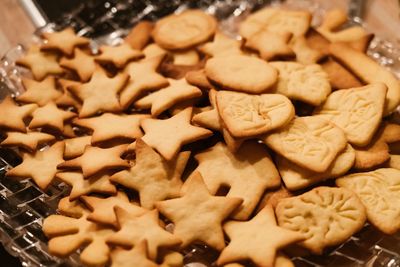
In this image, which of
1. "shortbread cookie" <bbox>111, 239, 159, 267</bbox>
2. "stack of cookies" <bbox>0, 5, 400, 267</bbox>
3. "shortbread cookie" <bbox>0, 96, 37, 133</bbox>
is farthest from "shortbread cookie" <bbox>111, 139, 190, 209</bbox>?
"shortbread cookie" <bbox>0, 96, 37, 133</bbox>

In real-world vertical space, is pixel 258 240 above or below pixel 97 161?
below

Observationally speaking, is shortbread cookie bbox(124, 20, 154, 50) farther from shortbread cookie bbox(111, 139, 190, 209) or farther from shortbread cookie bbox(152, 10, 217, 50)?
shortbread cookie bbox(111, 139, 190, 209)

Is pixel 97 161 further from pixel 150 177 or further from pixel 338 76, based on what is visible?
pixel 338 76

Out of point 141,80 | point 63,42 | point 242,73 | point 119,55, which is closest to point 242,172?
point 242,73

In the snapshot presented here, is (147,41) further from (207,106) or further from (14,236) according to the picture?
(14,236)

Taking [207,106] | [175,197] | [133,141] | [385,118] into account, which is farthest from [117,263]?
[385,118]

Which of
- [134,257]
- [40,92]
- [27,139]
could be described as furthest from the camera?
[40,92]
